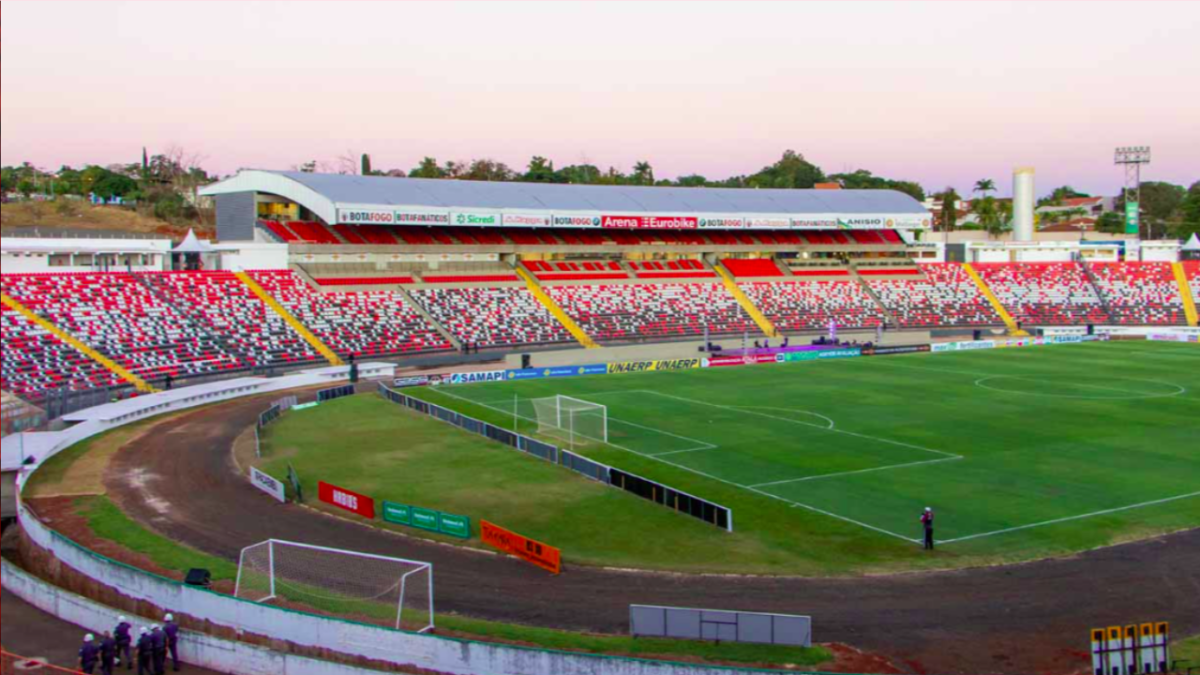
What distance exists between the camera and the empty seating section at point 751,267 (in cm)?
10238

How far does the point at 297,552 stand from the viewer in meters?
26.3

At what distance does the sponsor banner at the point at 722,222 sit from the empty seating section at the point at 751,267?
405cm

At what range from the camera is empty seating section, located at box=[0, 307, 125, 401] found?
172ft

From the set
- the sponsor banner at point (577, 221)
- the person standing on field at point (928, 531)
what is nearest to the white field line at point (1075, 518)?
the person standing on field at point (928, 531)

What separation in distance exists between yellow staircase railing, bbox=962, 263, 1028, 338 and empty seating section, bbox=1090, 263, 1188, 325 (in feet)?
33.9

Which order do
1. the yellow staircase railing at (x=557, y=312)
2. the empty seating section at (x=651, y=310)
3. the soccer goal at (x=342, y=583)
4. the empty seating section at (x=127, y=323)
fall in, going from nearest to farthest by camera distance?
1. the soccer goal at (x=342, y=583)
2. the empty seating section at (x=127, y=323)
3. the yellow staircase railing at (x=557, y=312)
4. the empty seating section at (x=651, y=310)

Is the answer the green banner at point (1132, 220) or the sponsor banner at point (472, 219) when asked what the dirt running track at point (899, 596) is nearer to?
the sponsor banner at point (472, 219)

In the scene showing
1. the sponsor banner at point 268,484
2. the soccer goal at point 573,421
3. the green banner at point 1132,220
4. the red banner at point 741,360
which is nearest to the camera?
the sponsor banner at point 268,484

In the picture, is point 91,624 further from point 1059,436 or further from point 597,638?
point 1059,436

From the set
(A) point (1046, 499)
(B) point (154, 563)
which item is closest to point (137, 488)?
(B) point (154, 563)

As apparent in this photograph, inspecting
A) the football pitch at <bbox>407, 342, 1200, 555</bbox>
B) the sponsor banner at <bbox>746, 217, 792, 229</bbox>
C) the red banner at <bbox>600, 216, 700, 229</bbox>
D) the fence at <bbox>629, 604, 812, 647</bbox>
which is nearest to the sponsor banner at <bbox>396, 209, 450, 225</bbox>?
the red banner at <bbox>600, 216, 700, 229</bbox>

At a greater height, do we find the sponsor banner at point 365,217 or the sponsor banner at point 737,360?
the sponsor banner at point 365,217

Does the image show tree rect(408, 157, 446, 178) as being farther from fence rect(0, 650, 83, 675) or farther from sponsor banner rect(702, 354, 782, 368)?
fence rect(0, 650, 83, 675)

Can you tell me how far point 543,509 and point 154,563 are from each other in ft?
38.2
